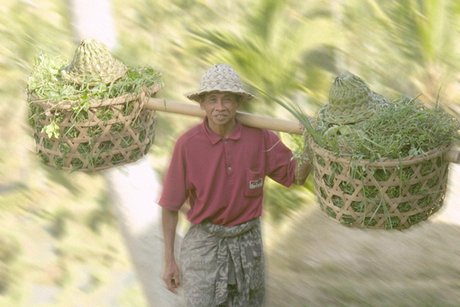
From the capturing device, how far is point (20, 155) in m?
5.32

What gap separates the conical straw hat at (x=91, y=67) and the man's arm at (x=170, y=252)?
69 centimetres

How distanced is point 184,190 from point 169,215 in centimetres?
16

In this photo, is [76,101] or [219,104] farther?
[76,101]

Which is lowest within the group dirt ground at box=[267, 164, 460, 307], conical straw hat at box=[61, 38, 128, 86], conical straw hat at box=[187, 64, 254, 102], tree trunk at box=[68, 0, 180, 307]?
dirt ground at box=[267, 164, 460, 307]

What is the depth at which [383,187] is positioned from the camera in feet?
6.11

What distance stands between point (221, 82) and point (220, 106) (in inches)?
4.0

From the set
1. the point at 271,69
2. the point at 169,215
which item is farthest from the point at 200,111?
the point at 271,69

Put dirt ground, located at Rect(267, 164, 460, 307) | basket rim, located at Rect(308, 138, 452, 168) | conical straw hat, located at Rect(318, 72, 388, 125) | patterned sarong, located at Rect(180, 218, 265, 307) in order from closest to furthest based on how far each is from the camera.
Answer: basket rim, located at Rect(308, 138, 452, 168), conical straw hat, located at Rect(318, 72, 388, 125), patterned sarong, located at Rect(180, 218, 265, 307), dirt ground, located at Rect(267, 164, 460, 307)

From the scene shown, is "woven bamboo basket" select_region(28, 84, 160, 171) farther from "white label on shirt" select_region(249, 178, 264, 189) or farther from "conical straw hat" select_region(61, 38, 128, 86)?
"white label on shirt" select_region(249, 178, 264, 189)

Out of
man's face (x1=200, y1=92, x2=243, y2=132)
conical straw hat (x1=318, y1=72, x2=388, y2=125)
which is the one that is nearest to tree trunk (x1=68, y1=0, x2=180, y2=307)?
man's face (x1=200, y1=92, x2=243, y2=132)

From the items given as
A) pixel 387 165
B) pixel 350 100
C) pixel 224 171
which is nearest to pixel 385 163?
pixel 387 165

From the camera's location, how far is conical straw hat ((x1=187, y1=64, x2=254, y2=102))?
6.83 ft

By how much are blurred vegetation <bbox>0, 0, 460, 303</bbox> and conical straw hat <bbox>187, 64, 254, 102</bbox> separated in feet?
4.74

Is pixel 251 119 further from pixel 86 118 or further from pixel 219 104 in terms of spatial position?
pixel 86 118
